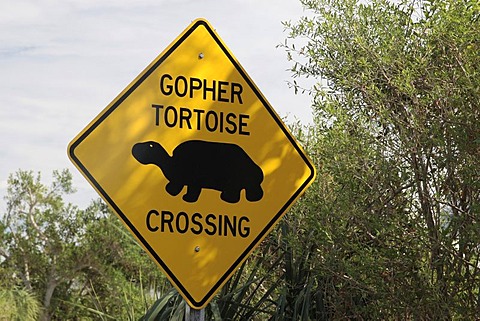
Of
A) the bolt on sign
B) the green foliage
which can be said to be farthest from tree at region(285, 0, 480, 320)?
the green foliage

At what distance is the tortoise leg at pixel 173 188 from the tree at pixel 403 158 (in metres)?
1.77

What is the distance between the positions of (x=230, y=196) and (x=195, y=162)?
0.78ft

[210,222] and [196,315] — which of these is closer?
[196,315]

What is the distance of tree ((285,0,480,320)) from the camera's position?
17.5 feet

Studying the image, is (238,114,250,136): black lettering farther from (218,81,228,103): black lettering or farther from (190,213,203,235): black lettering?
(190,213,203,235): black lettering

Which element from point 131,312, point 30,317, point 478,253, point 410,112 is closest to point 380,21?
point 410,112

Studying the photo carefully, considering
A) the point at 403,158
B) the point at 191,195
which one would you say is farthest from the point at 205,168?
the point at 403,158

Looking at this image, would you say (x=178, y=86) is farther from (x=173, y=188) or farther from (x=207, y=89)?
(x=173, y=188)

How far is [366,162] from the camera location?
5.60 m

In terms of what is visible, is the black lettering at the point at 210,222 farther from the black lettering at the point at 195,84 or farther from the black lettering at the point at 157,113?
the black lettering at the point at 195,84

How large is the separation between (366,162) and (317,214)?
2.08 feet

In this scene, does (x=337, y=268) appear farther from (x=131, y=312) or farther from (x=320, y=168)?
(x=131, y=312)

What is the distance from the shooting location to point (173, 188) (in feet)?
13.0

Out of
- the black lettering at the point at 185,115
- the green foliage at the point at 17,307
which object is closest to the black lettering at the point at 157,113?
the black lettering at the point at 185,115
